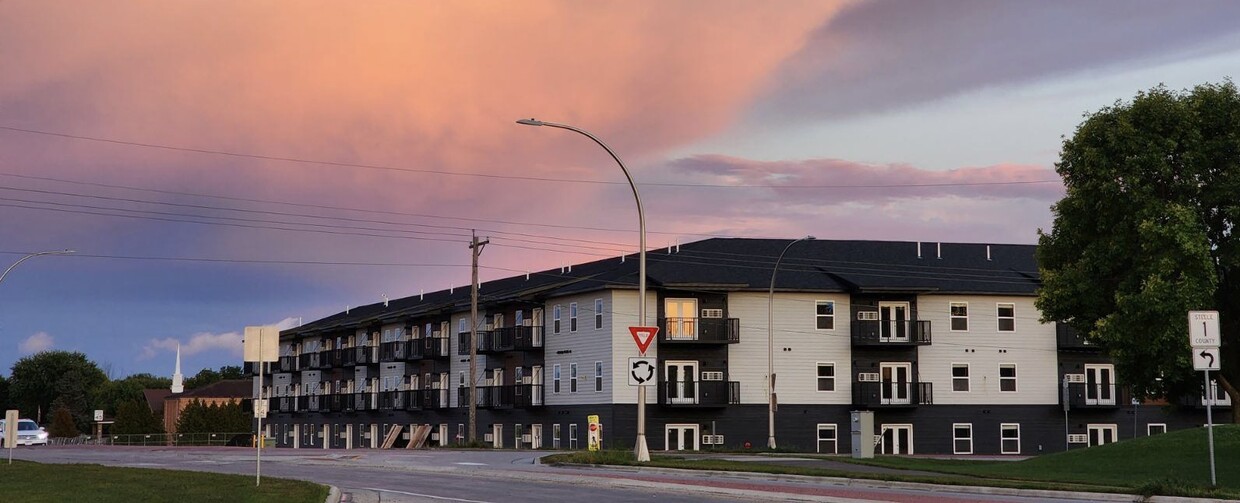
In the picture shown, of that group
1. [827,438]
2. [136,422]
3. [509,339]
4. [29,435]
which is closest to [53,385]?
[136,422]

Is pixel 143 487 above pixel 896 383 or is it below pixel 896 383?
below

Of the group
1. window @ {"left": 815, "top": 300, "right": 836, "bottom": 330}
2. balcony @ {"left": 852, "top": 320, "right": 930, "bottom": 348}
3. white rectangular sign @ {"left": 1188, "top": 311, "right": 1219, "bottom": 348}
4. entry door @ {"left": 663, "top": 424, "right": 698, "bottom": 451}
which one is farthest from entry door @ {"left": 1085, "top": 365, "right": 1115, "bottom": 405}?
white rectangular sign @ {"left": 1188, "top": 311, "right": 1219, "bottom": 348}

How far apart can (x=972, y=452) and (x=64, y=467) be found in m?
45.4

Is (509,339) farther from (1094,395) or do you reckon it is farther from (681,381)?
(1094,395)

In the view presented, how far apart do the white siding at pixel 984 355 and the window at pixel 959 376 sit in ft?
0.60

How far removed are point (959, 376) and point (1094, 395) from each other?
7112mm

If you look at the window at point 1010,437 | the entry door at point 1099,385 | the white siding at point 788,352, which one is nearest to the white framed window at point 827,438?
the white siding at point 788,352

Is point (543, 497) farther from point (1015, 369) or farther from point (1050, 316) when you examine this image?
point (1015, 369)

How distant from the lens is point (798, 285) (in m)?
66.8

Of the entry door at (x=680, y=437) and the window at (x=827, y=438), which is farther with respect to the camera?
the window at (x=827, y=438)

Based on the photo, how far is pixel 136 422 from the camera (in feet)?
339

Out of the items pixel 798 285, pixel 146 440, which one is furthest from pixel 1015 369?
pixel 146 440

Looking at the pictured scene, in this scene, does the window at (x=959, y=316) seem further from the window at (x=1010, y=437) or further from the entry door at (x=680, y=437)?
the entry door at (x=680, y=437)

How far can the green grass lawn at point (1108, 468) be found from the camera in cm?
2584
